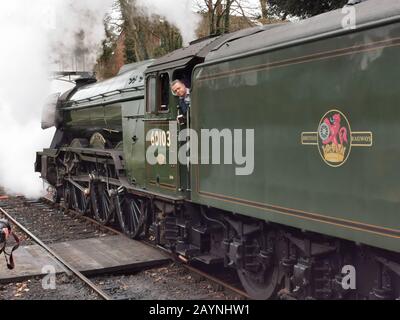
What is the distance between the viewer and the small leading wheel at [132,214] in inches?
318

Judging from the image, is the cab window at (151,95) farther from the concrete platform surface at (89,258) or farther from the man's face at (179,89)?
the concrete platform surface at (89,258)

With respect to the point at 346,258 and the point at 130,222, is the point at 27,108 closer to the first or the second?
the point at 130,222

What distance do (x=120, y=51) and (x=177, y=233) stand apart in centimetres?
2720

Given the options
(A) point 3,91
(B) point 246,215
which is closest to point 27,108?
(A) point 3,91

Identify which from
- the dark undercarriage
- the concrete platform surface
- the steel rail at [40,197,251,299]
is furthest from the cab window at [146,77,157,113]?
the concrete platform surface

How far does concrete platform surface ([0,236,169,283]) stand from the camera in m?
6.78

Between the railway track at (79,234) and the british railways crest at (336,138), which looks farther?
the railway track at (79,234)

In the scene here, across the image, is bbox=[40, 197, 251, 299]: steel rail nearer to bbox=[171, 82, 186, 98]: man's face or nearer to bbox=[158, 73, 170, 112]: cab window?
bbox=[158, 73, 170, 112]: cab window

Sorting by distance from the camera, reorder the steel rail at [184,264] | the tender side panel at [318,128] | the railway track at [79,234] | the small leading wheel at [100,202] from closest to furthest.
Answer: the tender side panel at [318,128] < the steel rail at [184,264] < the railway track at [79,234] < the small leading wheel at [100,202]

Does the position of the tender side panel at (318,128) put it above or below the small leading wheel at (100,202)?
above

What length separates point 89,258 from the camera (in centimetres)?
739

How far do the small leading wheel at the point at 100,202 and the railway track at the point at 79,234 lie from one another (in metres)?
0.15

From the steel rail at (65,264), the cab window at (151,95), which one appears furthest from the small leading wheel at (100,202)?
the cab window at (151,95)

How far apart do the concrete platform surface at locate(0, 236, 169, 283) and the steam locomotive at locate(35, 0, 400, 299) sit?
45cm
